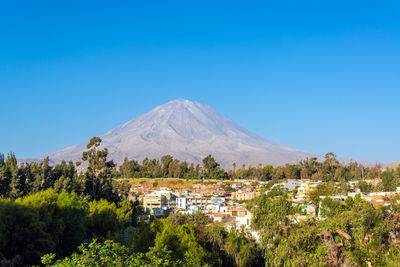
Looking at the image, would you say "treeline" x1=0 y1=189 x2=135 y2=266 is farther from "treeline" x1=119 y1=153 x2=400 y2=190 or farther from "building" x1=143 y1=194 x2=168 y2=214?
"treeline" x1=119 y1=153 x2=400 y2=190

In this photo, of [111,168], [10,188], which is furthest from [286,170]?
[10,188]

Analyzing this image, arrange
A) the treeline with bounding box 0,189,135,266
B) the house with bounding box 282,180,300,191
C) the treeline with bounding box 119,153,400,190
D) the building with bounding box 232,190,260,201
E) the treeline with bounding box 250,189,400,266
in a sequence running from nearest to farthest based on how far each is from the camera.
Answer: the treeline with bounding box 250,189,400,266, the treeline with bounding box 0,189,135,266, the building with bounding box 232,190,260,201, the house with bounding box 282,180,300,191, the treeline with bounding box 119,153,400,190

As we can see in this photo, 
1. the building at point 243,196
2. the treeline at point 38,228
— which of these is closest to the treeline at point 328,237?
the treeline at point 38,228

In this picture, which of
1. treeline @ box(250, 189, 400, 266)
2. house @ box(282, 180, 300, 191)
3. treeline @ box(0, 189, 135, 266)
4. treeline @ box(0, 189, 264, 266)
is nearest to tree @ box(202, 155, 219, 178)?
house @ box(282, 180, 300, 191)

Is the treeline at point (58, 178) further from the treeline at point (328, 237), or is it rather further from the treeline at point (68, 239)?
the treeline at point (328, 237)

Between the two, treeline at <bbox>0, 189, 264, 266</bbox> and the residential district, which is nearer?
treeline at <bbox>0, 189, 264, 266</bbox>

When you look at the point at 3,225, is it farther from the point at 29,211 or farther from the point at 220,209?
the point at 220,209

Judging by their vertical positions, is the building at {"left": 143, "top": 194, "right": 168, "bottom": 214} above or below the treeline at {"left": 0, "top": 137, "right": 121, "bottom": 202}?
below


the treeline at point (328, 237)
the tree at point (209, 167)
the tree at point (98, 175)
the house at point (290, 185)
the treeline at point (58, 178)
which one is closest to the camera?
the treeline at point (328, 237)

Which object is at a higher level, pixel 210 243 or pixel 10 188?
pixel 10 188

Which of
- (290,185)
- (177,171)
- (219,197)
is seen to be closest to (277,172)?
(290,185)

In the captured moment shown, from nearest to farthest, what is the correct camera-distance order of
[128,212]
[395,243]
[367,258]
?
[367,258] < [395,243] < [128,212]
